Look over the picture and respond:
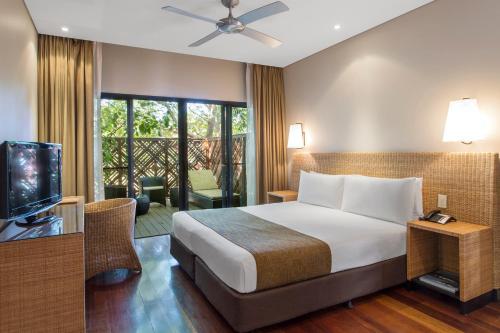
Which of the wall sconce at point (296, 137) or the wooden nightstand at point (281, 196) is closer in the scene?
the wooden nightstand at point (281, 196)

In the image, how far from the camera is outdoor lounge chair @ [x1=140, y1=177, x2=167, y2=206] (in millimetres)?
4625

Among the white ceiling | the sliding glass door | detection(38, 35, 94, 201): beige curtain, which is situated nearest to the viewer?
the white ceiling

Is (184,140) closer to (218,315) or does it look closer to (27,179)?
(27,179)

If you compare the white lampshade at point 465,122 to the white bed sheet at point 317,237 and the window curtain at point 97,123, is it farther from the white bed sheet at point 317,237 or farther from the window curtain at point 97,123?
the window curtain at point 97,123

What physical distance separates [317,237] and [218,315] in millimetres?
974

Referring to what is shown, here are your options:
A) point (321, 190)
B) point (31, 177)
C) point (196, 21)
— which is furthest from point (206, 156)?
point (31, 177)

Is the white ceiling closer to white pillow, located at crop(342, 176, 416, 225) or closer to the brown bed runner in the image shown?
white pillow, located at crop(342, 176, 416, 225)

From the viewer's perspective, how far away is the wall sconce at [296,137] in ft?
15.2

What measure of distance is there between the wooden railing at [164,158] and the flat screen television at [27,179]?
1.57 metres

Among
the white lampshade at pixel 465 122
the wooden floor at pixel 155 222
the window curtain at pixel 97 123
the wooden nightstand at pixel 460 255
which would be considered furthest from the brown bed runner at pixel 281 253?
the wooden floor at pixel 155 222

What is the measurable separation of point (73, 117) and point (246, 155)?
257 centimetres

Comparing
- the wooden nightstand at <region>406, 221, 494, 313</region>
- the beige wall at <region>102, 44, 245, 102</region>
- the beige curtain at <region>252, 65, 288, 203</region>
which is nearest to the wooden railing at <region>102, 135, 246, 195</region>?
the beige curtain at <region>252, 65, 288, 203</region>

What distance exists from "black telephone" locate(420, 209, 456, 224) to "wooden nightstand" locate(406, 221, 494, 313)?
0.15 feet

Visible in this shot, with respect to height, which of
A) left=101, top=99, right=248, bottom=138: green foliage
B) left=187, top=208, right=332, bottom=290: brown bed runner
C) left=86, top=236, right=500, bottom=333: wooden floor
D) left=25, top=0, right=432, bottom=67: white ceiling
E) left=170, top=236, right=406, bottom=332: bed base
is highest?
left=25, top=0, right=432, bottom=67: white ceiling
